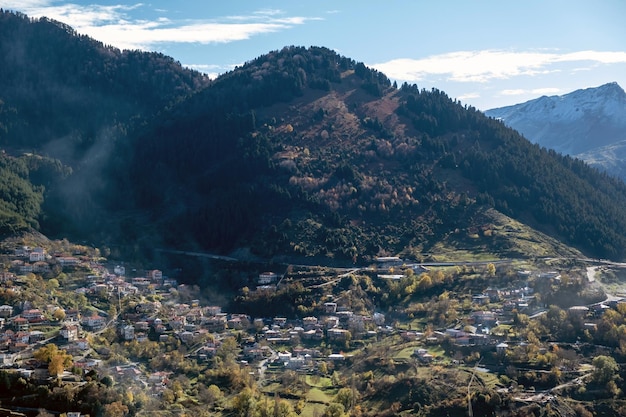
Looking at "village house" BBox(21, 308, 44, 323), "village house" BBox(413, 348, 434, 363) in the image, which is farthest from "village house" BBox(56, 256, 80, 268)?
"village house" BBox(413, 348, 434, 363)

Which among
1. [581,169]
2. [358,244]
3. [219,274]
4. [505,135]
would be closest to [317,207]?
[358,244]

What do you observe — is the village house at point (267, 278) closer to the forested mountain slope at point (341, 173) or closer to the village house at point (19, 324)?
the forested mountain slope at point (341, 173)

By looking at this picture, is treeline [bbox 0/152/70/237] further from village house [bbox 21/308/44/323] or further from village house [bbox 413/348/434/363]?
village house [bbox 413/348/434/363]

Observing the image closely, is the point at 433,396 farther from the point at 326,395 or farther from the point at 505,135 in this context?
the point at 505,135

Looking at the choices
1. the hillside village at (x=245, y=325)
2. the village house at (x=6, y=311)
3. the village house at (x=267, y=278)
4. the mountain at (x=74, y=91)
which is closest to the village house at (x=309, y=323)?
the hillside village at (x=245, y=325)

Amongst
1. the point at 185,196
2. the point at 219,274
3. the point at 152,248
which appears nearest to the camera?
the point at 219,274

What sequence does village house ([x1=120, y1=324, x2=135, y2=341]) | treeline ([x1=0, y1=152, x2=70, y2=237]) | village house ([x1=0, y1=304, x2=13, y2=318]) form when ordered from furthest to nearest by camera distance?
treeline ([x1=0, y1=152, x2=70, y2=237])
village house ([x1=120, y1=324, x2=135, y2=341])
village house ([x1=0, y1=304, x2=13, y2=318])

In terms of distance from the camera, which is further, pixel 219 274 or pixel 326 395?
pixel 219 274

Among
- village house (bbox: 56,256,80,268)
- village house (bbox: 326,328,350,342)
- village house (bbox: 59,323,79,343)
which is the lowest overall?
village house (bbox: 326,328,350,342)
